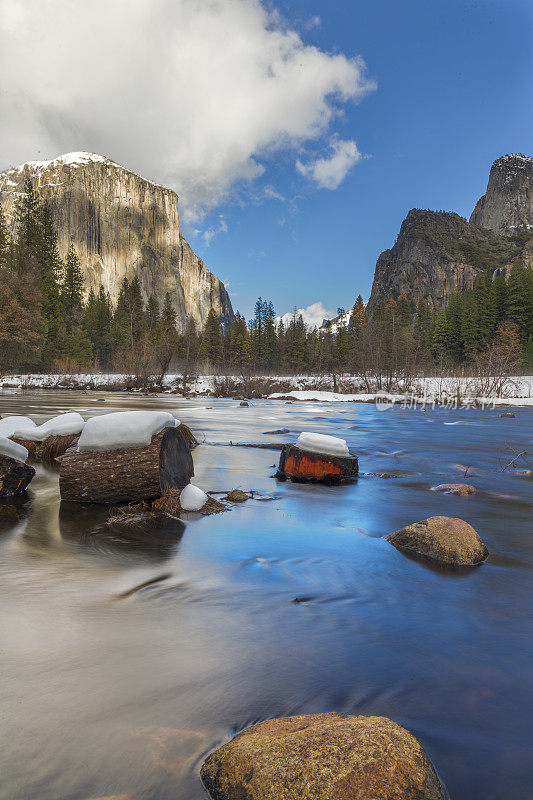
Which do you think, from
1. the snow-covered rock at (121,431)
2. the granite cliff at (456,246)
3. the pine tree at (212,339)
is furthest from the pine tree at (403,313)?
the snow-covered rock at (121,431)

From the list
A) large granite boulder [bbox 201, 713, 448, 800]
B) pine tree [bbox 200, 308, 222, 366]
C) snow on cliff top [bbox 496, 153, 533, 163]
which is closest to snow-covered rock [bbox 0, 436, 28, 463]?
large granite boulder [bbox 201, 713, 448, 800]

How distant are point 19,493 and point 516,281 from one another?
256ft

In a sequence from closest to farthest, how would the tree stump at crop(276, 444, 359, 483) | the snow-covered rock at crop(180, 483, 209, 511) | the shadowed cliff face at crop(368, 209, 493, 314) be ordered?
the snow-covered rock at crop(180, 483, 209, 511) → the tree stump at crop(276, 444, 359, 483) → the shadowed cliff face at crop(368, 209, 493, 314)

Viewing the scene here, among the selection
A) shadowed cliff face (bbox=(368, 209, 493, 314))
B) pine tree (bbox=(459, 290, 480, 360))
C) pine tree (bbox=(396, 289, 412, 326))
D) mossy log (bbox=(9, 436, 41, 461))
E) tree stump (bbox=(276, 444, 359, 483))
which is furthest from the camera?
shadowed cliff face (bbox=(368, 209, 493, 314))

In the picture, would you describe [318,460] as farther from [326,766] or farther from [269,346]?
[269,346]

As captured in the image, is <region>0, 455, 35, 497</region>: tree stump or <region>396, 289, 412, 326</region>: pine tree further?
<region>396, 289, 412, 326</region>: pine tree

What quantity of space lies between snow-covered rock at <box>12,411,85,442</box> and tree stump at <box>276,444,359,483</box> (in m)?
3.93

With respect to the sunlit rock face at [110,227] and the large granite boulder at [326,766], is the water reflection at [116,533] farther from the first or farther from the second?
the sunlit rock face at [110,227]

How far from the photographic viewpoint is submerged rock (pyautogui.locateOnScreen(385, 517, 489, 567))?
4160 mm

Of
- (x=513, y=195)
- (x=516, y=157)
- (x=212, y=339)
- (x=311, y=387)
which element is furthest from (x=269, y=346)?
(x=516, y=157)

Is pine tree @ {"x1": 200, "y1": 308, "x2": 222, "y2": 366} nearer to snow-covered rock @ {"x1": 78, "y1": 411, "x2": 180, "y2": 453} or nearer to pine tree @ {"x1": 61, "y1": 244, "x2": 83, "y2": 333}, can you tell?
pine tree @ {"x1": 61, "y1": 244, "x2": 83, "y2": 333}

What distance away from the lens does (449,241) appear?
163750 millimetres

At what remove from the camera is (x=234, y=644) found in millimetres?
2723

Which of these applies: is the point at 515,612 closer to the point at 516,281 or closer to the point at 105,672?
Answer: the point at 105,672
